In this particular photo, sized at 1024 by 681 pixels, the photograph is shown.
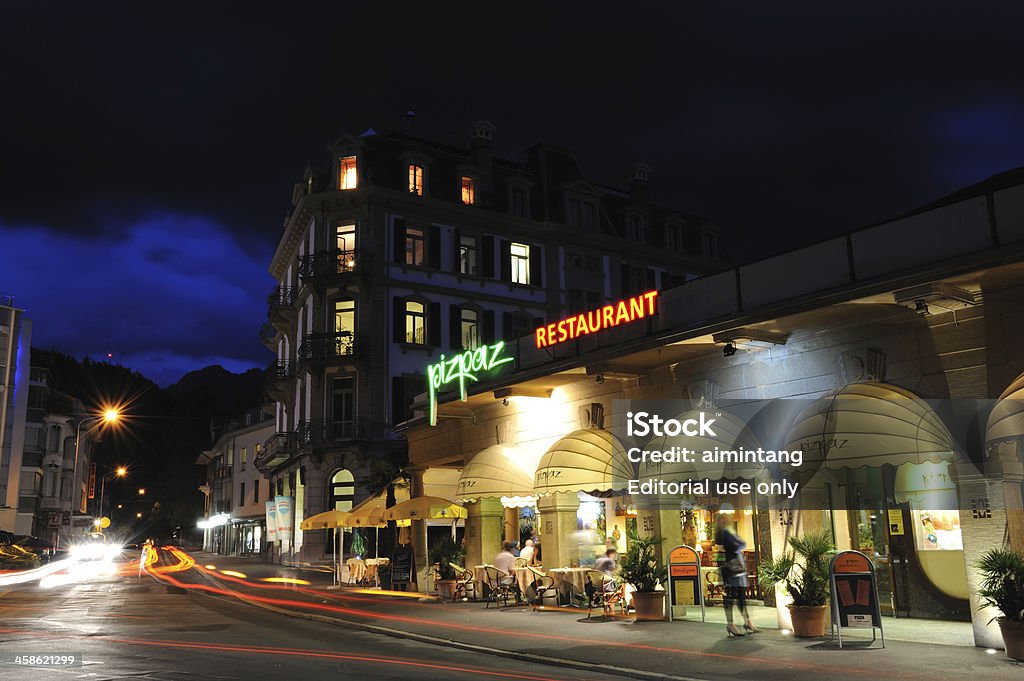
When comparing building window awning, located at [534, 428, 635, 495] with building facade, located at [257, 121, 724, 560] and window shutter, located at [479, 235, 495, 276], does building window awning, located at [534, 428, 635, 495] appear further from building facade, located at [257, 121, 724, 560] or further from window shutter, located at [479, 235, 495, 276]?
window shutter, located at [479, 235, 495, 276]

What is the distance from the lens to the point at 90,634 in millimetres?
15797

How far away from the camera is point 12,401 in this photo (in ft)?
206

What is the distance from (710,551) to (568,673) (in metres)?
9.72

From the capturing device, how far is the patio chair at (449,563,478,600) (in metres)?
23.3

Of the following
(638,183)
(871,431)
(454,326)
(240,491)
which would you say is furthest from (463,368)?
(240,491)

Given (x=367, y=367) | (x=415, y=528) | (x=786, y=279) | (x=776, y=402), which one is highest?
(x=367, y=367)

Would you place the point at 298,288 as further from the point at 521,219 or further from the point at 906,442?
the point at 906,442

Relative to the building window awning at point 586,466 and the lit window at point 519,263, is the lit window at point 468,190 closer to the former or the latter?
the lit window at point 519,263

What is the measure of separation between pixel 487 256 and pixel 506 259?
1138 mm

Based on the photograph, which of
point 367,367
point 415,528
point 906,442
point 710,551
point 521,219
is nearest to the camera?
point 906,442

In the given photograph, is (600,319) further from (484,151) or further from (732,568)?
(484,151)

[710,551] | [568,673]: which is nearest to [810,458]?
[568,673]

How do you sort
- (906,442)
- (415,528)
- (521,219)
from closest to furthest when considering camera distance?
(906,442)
(415,528)
(521,219)

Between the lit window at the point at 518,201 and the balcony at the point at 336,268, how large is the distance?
8950 millimetres
